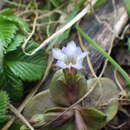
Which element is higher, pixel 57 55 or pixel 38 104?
pixel 57 55

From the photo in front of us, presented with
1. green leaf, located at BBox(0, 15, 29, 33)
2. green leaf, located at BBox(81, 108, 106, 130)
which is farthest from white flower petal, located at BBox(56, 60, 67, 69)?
green leaf, located at BBox(0, 15, 29, 33)

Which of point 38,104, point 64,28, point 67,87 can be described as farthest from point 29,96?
point 64,28

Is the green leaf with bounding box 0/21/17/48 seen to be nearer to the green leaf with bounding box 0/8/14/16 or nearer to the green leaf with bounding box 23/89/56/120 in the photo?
the green leaf with bounding box 0/8/14/16

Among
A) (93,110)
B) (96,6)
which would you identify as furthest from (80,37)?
(93,110)

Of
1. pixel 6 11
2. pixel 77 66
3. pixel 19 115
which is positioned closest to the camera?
pixel 77 66

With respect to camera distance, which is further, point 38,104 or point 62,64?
point 38,104

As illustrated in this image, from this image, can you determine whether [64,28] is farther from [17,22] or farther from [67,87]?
[67,87]

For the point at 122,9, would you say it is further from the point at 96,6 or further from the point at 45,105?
the point at 45,105
